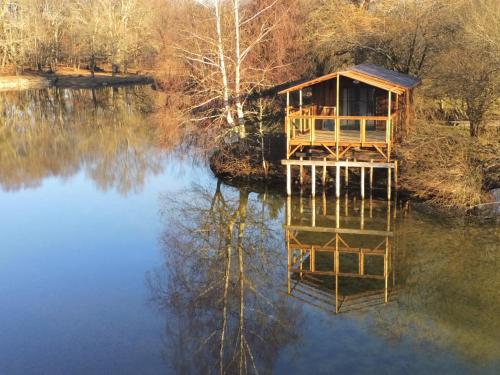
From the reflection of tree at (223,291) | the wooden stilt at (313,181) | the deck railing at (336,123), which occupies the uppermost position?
the deck railing at (336,123)

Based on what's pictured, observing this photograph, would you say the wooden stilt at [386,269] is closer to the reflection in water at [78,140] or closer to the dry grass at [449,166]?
the dry grass at [449,166]

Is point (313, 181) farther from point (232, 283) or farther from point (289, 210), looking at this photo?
point (232, 283)

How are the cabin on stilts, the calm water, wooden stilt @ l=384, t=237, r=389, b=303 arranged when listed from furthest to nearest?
the cabin on stilts, wooden stilt @ l=384, t=237, r=389, b=303, the calm water

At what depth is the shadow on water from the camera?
12500mm

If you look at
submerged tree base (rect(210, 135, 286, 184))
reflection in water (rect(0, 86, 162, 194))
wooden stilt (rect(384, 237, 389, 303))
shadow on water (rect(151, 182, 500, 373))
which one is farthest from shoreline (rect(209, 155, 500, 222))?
reflection in water (rect(0, 86, 162, 194))

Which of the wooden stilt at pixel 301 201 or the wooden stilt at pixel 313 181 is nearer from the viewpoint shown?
the wooden stilt at pixel 301 201

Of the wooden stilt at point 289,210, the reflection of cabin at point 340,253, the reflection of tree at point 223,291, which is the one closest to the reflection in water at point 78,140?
the reflection of tree at point 223,291

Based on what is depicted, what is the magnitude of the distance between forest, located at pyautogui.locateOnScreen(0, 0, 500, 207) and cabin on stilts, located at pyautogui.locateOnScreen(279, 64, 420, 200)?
1.02 meters

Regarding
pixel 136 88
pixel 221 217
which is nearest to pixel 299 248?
pixel 221 217

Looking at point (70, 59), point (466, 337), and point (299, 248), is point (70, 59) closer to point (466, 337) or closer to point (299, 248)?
point (299, 248)

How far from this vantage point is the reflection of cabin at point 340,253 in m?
15.0

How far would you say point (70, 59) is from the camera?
270 ft

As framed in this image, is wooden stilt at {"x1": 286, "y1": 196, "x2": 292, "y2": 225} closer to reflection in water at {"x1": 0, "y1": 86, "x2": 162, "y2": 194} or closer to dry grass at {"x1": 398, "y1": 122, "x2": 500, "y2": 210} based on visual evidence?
dry grass at {"x1": 398, "y1": 122, "x2": 500, "y2": 210}

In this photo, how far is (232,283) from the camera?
1585cm
